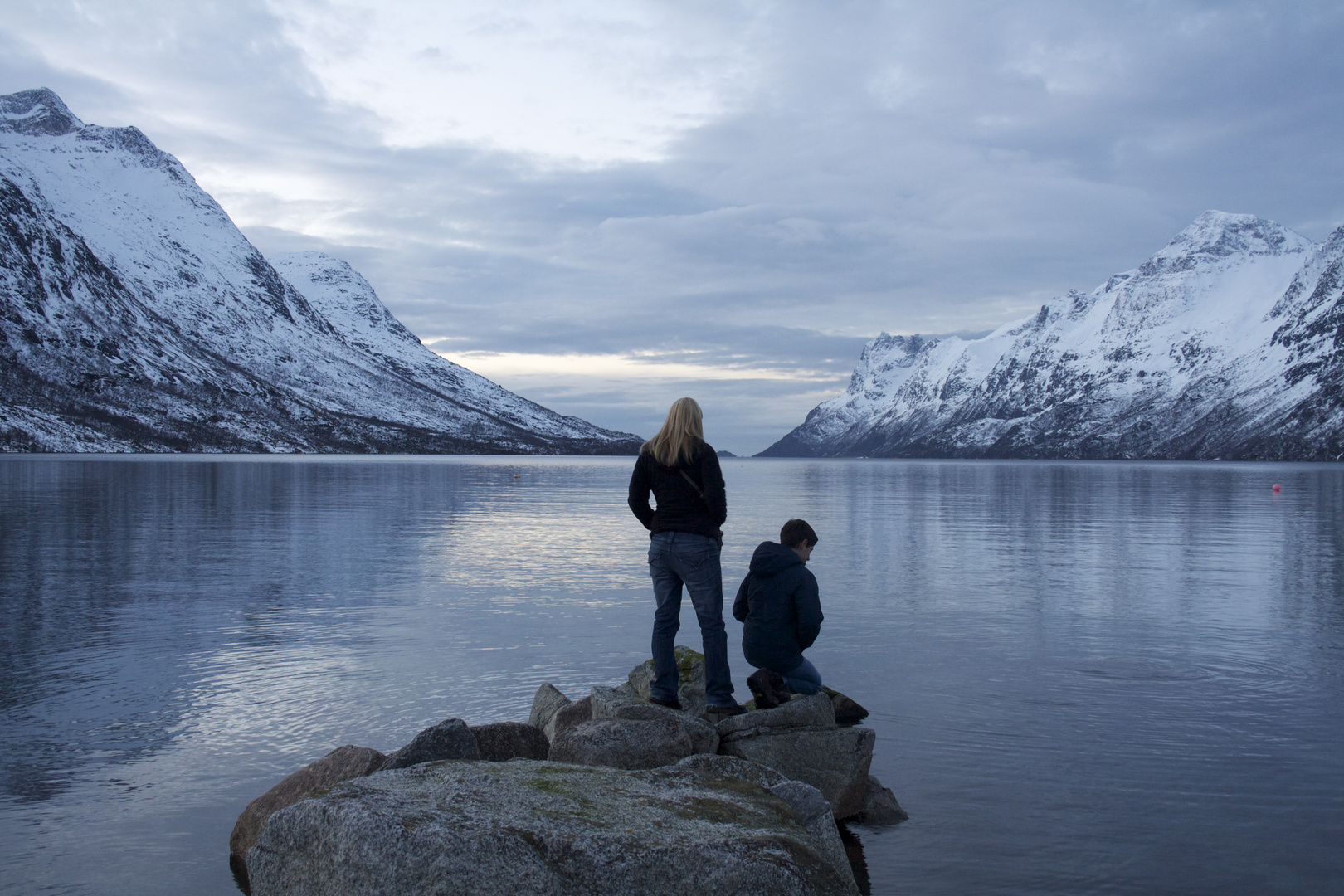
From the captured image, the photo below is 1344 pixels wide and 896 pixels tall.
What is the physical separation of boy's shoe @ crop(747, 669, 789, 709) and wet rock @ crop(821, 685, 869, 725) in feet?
4.79

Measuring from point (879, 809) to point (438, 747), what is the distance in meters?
3.81

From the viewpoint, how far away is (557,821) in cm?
576

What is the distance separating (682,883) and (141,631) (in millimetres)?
13436

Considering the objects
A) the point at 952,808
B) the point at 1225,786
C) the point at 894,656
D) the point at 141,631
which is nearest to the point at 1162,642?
the point at 894,656

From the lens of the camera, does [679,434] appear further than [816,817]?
Yes

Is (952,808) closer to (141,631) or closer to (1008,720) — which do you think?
(1008,720)

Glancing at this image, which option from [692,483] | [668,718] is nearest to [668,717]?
[668,718]

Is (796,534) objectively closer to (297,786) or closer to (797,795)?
(797,795)

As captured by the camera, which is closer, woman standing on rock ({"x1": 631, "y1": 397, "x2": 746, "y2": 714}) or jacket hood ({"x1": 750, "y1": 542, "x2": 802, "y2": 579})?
woman standing on rock ({"x1": 631, "y1": 397, "x2": 746, "y2": 714})

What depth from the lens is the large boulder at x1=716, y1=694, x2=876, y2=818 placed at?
8.69m

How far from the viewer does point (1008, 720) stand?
11148mm

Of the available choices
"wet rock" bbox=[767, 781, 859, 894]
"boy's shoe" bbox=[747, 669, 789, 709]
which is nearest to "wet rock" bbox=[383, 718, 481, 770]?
"wet rock" bbox=[767, 781, 859, 894]

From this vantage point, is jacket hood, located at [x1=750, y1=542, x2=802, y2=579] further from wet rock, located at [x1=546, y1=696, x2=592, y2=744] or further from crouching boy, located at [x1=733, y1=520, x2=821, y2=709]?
wet rock, located at [x1=546, y1=696, x2=592, y2=744]

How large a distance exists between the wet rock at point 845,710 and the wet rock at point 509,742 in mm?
3711
